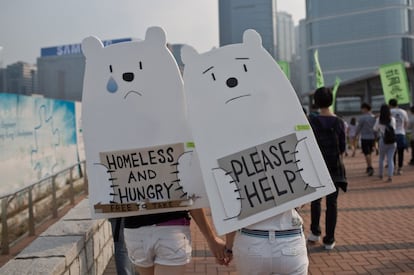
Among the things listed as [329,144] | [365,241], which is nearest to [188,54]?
[329,144]

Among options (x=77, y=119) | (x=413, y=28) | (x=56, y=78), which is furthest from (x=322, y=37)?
(x=77, y=119)

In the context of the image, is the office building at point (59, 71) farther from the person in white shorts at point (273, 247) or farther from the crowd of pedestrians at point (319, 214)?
the person in white shorts at point (273, 247)

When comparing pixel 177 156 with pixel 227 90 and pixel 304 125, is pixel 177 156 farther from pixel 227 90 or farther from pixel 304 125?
pixel 304 125

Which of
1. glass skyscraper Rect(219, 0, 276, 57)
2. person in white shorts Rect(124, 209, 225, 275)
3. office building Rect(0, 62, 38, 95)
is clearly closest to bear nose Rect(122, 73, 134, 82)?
person in white shorts Rect(124, 209, 225, 275)

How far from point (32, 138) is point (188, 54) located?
6710mm

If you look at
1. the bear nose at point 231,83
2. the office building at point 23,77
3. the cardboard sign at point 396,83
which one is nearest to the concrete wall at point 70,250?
the bear nose at point 231,83

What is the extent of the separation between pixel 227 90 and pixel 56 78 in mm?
37321

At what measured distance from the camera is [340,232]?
17.1ft

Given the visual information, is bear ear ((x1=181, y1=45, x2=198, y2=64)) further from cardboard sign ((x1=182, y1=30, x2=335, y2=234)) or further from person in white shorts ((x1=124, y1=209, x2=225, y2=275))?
person in white shorts ((x1=124, y1=209, x2=225, y2=275))

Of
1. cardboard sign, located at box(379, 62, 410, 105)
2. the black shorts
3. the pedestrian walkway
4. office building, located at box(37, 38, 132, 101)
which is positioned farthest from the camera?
office building, located at box(37, 38, 132, 101)

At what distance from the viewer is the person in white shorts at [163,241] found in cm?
199

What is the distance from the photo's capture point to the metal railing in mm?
5035

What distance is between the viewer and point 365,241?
4801 millimetres

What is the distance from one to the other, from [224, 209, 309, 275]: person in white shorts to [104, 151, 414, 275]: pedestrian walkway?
2165 millimetres
